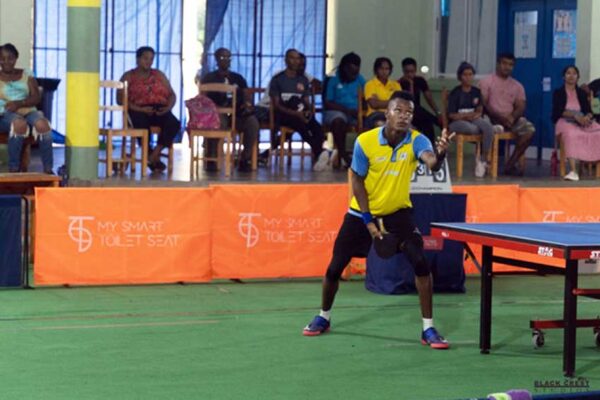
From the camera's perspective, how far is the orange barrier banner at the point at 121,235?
12086 mm

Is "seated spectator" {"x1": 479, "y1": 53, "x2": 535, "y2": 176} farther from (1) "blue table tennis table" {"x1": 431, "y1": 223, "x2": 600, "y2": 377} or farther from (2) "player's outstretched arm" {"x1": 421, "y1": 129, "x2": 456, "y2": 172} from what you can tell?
(2) "player's outstretched arm" {"x1": 421, "y1": 129, "x2": 456, "y2": 172}

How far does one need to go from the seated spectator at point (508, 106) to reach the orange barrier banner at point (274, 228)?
5.09m

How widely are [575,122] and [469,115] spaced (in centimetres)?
142

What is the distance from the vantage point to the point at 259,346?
9.66m

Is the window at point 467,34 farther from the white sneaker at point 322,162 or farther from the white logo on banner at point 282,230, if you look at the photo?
the white logo on banner at point 282,230

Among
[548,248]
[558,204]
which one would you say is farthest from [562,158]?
[548,248]

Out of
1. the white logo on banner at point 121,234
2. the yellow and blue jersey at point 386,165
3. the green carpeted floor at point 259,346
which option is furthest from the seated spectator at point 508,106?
the yellow and blue jersey at point 386,165

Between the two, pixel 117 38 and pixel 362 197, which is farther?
pixel 117 38

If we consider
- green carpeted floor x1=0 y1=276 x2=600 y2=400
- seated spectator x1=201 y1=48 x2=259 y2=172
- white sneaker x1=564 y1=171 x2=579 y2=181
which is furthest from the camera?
seated spectator x1=201 y1=48 x2=259 y2=172

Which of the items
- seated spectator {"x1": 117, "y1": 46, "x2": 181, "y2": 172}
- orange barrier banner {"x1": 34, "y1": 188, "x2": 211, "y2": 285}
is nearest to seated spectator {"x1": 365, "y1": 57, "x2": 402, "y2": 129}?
seated spectator {"x1": 117, "y1": 46, "x2": 181, "y2": 172}

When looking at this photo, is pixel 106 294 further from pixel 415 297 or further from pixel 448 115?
pixel 448 115

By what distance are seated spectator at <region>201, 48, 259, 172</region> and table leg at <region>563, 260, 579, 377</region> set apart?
8625mm

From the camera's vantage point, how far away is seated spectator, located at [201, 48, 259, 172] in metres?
17.1

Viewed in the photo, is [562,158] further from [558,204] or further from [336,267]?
[336,267]
